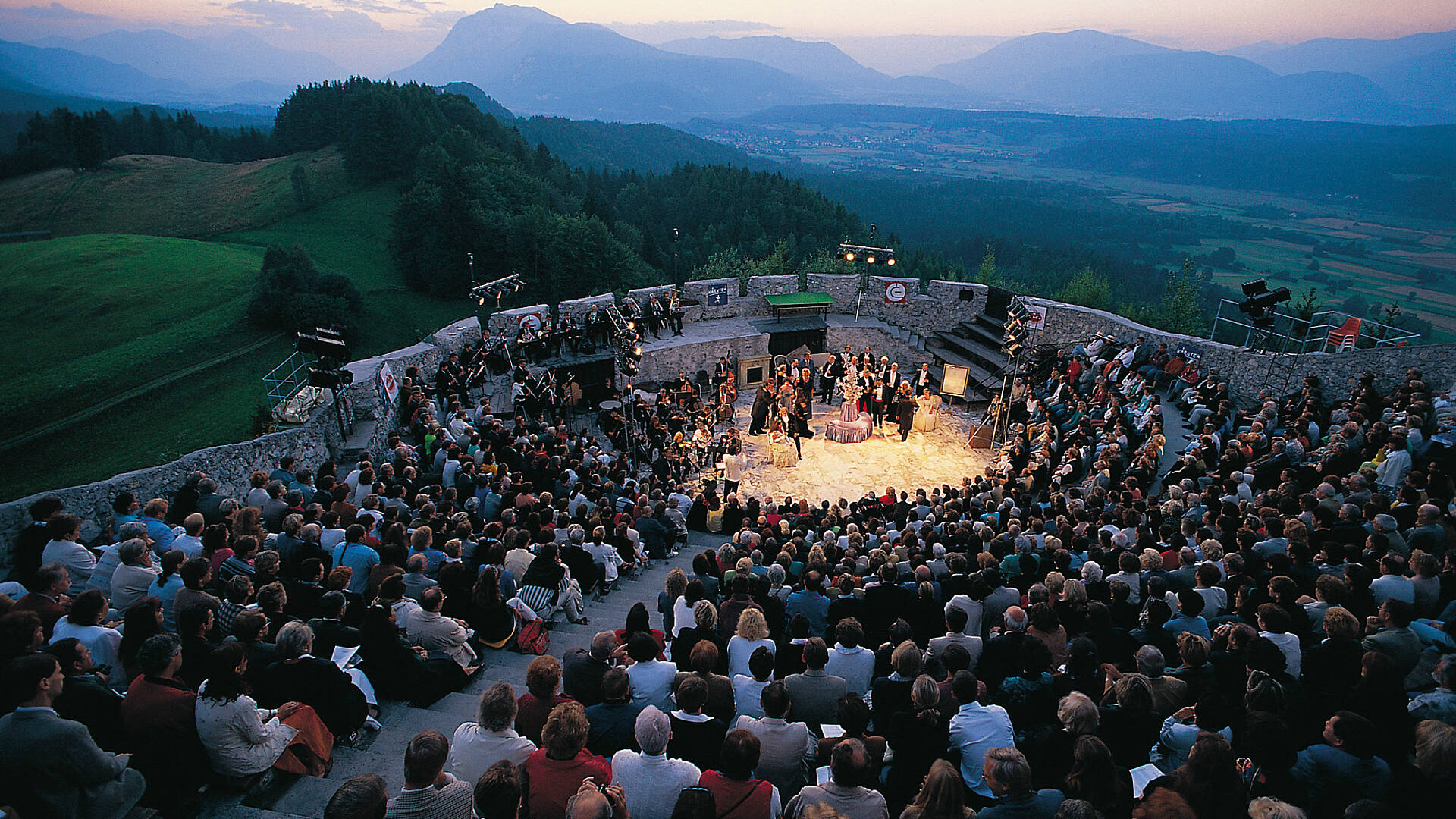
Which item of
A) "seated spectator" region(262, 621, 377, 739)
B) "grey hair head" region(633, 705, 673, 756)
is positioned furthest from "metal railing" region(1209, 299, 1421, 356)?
"seated spectator" region(262, 621, 377, 739)

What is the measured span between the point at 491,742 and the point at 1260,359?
15.3 meters

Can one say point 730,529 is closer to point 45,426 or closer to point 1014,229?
point 45,426

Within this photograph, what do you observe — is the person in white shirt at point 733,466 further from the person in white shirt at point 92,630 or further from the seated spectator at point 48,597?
the person in white shirt at point 92,630

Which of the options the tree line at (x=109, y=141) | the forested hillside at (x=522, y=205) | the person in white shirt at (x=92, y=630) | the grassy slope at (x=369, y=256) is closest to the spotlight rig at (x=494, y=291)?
the person in white shirt at (x=92, y=630)

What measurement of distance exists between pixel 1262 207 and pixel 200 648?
150720mm

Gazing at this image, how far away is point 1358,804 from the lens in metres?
2.92

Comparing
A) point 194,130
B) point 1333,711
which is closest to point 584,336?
point 1333,711

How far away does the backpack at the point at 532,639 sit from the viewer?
19.4 ft

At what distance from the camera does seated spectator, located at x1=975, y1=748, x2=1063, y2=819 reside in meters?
3.15

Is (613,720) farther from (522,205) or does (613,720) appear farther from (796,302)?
(522,205)

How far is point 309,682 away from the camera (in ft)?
13.0

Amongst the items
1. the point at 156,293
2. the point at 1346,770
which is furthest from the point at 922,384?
the point at 156,293

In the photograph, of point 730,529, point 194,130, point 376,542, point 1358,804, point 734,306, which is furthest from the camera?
point 194,130

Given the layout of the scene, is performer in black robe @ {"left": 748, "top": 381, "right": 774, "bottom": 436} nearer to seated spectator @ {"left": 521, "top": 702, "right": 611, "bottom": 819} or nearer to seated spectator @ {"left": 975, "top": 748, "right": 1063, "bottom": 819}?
seated spectator @ {"left": 521, "top": 702, "right": 611, "bottom": 819}
